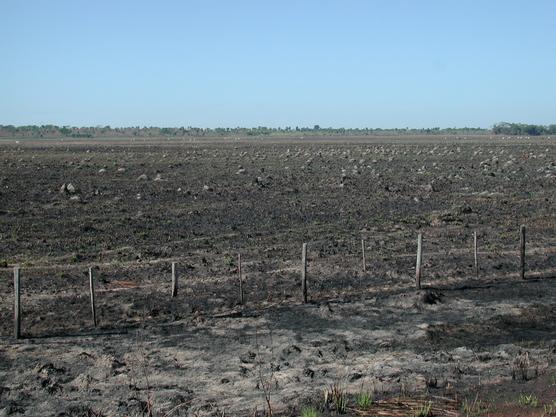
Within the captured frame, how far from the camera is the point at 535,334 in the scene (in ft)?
50.3

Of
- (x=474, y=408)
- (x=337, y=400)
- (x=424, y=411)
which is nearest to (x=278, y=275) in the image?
(x=337, y=400)

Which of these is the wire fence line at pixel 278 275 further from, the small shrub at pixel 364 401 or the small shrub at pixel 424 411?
the small shrub at pixel 424 411

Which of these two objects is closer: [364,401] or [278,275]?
[364,401]

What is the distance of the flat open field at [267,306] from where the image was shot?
12062 mm

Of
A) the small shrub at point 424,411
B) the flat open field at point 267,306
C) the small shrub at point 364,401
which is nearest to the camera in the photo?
the small shrub at point 424,411

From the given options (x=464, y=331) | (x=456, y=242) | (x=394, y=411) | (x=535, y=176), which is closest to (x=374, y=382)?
(x=394, y=411)

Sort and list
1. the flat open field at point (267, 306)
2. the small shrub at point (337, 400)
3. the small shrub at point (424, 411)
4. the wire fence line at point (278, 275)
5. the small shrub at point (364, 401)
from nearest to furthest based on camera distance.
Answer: the small shrub at point (424, 411) < the small shrub at point (337, 400) < the small shrub at point (364, 401) < the flat open field at point (267, 306) < the wire fence line at point (278, 275)

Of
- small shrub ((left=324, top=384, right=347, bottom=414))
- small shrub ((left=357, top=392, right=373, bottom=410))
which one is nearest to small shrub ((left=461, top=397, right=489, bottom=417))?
small shrub ((left=357, top=392, right=373, bottom=410))

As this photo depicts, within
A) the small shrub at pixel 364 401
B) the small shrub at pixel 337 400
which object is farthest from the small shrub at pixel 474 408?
the small shrub at pixel 337 400

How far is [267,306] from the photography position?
17.2 m

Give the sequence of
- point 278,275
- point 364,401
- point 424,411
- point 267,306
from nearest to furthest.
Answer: point 424,411
point 364,401
point 267,306
point 278,275

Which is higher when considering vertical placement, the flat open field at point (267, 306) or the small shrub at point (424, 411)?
the small shrub at point (424, 411)

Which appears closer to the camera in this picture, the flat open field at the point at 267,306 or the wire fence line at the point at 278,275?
the flat open field at the point at 267,306

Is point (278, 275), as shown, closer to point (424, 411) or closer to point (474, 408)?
point (474, 408)
